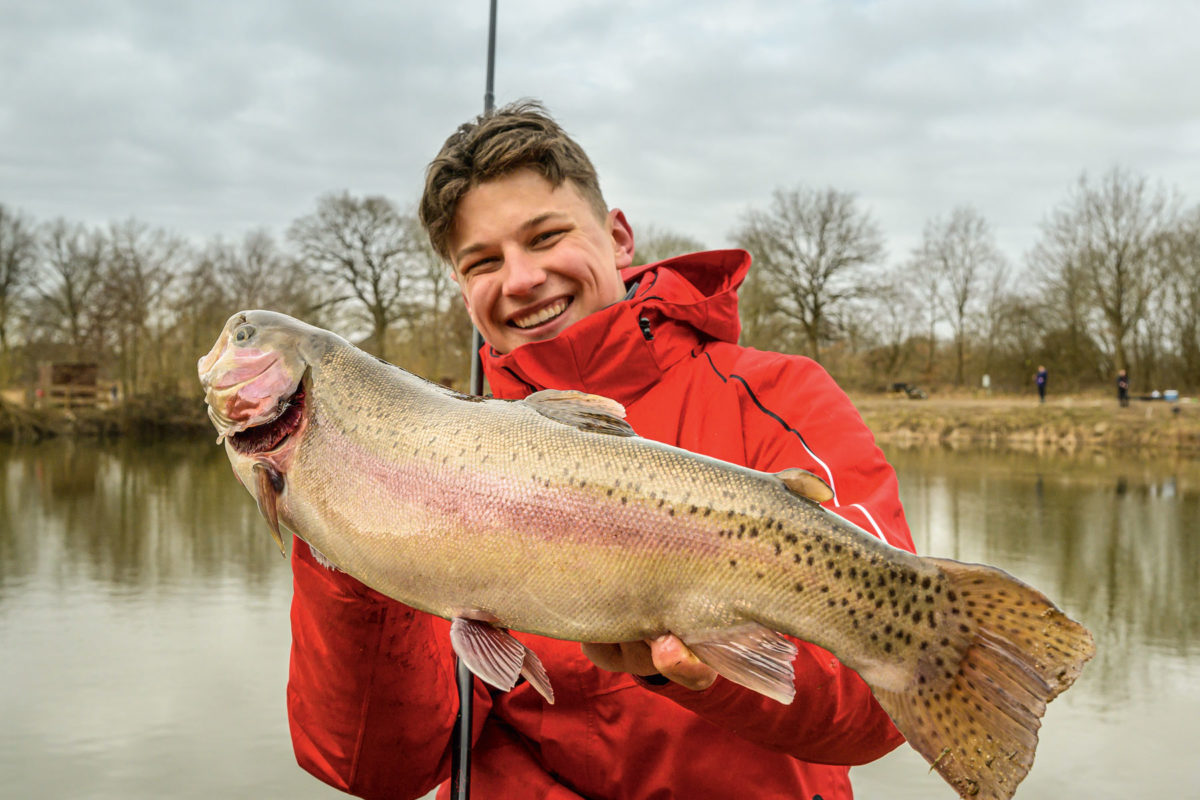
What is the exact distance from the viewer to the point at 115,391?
3597 centimetres

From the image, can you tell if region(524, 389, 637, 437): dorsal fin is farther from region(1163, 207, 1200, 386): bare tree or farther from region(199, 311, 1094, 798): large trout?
region(1163, 207, 1200, 386): bare tree

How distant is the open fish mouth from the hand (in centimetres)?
83

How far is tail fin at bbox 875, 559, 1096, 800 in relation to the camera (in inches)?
68.3

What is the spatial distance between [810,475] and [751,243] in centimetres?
4528

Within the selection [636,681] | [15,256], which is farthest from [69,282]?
[636,681]

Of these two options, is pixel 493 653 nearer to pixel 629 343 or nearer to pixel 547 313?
pixel 629 343

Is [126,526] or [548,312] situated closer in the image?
[548,312]

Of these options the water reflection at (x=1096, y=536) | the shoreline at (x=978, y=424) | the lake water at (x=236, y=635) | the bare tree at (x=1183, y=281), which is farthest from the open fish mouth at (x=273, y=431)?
the bare tree at (x=1183, y=281)

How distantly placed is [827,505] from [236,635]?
10.2 m

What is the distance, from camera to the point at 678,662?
1881 millimetres

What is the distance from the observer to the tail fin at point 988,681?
68.3 inches

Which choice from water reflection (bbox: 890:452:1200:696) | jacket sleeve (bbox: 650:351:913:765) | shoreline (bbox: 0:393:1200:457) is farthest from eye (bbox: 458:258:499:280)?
shoreline (bbox: 0:393:1200:457)

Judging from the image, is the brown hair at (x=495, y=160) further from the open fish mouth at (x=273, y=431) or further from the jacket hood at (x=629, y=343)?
the open fish mouth at (x=273, y=431)

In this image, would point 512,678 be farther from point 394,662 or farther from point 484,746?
point 484,746
